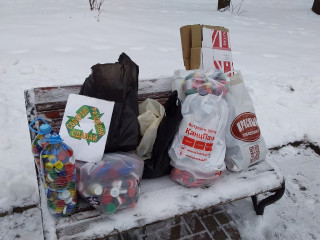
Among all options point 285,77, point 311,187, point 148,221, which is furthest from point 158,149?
point 285,77

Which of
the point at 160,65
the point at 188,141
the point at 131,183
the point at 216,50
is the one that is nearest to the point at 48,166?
the point at 131,183

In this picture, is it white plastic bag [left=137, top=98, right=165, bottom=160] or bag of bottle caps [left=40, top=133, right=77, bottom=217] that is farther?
white plastic bag [left=137, top=98, right=165, bottom=160]

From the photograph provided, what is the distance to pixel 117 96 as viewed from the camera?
5.95ft

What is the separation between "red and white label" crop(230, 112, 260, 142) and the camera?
1917mm

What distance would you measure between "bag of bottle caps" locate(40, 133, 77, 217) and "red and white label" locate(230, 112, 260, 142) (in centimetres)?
95

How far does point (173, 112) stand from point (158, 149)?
8.9 inches

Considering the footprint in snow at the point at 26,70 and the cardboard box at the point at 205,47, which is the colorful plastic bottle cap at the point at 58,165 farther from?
the footprint in snow at the point at 26,70

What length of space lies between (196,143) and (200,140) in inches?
1.1

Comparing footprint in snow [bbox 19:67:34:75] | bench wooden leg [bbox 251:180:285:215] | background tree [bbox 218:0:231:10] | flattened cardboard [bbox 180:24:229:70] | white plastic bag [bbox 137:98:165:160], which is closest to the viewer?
white plastic bag [bbox 137:98:165:160]

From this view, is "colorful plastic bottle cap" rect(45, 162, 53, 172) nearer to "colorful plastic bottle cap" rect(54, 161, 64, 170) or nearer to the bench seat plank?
"colorful plastic bottle cap" rect(54, 161, 64, 170)

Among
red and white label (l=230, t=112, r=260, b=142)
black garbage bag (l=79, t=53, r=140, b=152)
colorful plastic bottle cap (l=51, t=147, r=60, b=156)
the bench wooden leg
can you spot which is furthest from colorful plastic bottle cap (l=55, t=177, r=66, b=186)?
the bench wooden leg

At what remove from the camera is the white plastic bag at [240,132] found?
1918 mm

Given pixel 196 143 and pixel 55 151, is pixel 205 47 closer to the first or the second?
pixel 196 143

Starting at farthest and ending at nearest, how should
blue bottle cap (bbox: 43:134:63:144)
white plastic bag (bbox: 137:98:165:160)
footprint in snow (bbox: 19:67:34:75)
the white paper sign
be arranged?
footprint in snow (bbox: 19:67:34:75)
white plastic bag (bbox: 137:98:165:160)
the white paper sign
blue bottle cap (bbox: 43:134:63:144)
